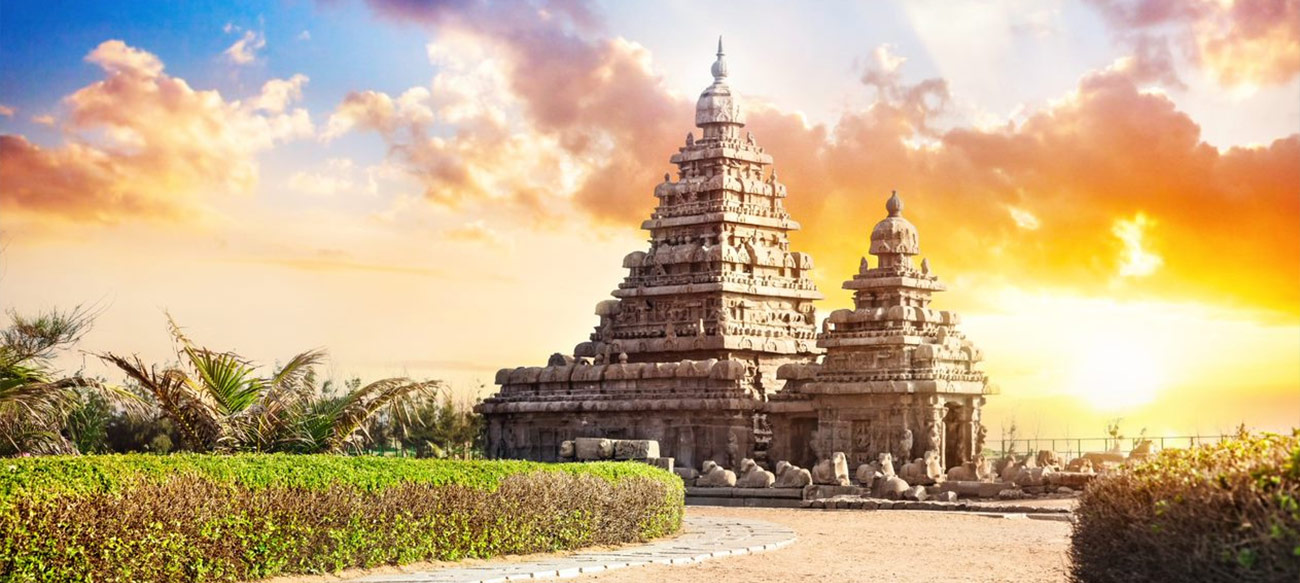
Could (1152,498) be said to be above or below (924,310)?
below

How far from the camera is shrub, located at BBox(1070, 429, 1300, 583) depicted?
12812 mm

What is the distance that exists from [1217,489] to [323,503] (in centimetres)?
1081

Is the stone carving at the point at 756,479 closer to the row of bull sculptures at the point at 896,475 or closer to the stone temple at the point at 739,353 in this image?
the row of bull sculptures at the point at 896,475

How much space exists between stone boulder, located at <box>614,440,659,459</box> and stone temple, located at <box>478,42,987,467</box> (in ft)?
43.4

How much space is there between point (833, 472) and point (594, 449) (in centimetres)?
930

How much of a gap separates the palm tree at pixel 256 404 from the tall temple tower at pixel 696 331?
91.4 ft

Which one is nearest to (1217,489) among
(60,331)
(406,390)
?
(406,390)

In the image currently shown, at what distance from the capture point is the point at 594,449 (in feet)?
122

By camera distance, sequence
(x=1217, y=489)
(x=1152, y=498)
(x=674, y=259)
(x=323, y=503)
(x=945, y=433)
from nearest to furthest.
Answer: (x=1217, y=489) < (x=1152, y=498) < (x=323, y=503) < (x=945, y=433) < (x=674, y=259)

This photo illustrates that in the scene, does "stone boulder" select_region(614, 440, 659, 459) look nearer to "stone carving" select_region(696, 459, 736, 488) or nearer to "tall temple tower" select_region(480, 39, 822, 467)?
"stone carving" select_region(696, 459, 736, 488)

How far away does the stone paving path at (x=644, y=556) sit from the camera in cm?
2058

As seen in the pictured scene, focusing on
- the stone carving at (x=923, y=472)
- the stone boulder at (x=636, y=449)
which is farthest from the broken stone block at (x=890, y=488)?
the stone boulder at (x=636, y=449)

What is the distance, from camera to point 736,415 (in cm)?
5166

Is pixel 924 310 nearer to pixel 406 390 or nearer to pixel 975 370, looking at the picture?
pixel 975 370
